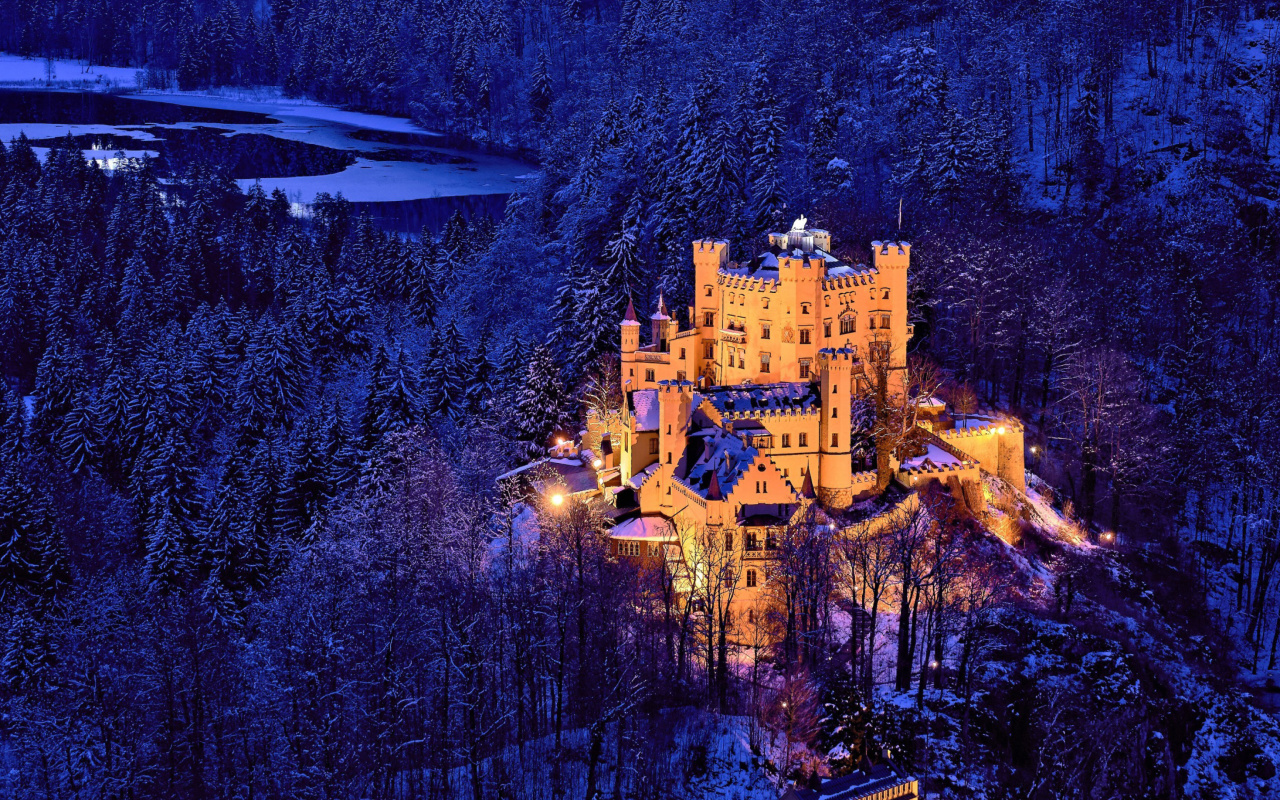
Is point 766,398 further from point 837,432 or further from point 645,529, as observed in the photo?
point 645,529

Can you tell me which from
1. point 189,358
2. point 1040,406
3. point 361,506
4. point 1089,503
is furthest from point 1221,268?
point 189,358

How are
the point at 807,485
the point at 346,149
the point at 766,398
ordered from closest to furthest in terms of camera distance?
the point at 807,485
the point at 766,398
the point at 346,149

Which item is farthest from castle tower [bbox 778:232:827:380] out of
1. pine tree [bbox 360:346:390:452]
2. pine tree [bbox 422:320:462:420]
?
pine tree [bbox 360:346:390:452]

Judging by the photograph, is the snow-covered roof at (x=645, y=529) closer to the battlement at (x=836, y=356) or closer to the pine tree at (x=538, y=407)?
the battlement at (x=836, y=356)

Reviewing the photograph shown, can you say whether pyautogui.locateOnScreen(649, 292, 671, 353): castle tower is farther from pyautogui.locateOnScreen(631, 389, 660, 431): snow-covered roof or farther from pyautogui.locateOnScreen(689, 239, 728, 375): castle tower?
pyautogui.locateOnScreen(631, 389, 660, 431): snow-covered roof

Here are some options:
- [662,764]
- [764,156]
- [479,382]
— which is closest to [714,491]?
[662,764]
